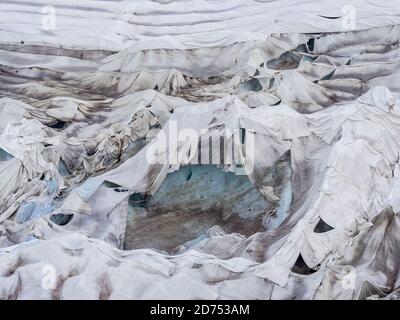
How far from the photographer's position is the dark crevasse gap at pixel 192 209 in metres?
17.1

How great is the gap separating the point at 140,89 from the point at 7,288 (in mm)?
5979

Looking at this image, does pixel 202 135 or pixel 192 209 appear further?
pixel 202 135

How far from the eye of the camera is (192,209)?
17.5 meters

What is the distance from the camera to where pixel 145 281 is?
15.6m

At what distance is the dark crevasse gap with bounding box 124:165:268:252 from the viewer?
17.1 metres

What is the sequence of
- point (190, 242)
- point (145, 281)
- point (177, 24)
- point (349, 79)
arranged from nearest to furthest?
point (145, 281)
point (190, 242)
point (349, 79)
point (177, 24)

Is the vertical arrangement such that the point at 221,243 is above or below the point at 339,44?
below

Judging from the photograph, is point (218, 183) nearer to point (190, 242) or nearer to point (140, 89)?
point (190, 242)

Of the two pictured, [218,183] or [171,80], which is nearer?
[218,183]

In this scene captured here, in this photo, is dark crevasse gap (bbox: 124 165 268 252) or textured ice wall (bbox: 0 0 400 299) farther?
dark crevasse gap (bbox: 124 165 268 252)

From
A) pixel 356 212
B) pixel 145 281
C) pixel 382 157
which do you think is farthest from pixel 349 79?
pixel 145 281

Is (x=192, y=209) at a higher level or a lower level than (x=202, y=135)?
lower

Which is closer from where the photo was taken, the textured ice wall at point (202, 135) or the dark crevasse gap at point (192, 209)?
the textured ice wall at point (202, 135)

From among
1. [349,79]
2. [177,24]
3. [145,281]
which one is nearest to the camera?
[145,281]
